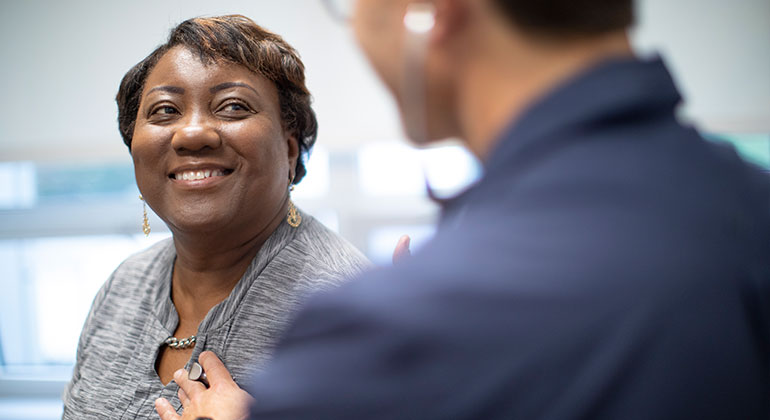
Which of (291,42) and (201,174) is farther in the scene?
(291,42)

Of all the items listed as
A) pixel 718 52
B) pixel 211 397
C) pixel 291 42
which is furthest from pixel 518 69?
pixel 718 52

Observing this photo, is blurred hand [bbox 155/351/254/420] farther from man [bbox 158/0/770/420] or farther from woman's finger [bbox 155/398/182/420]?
man [bbox 158/0/770/420]

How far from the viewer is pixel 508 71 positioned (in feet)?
1.63

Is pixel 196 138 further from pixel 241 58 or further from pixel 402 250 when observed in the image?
pixel 402 250

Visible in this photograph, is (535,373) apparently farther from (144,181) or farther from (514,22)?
(144,181)

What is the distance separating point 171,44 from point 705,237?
112 centimetres

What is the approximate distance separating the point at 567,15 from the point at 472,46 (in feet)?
0.26

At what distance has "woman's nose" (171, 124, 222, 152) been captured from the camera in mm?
1159

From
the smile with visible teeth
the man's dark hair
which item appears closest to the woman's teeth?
the smile with visible teeth

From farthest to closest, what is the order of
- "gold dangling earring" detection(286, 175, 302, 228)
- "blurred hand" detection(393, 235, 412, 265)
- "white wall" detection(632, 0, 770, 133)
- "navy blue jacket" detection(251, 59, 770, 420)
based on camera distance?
"white wall" detection(632, 0, 770, 133) < "gold dangling earring" detection(286, 175, 302, 228) < "blurred hand" detection(393, 235, 412, 265) < "navy blue jacket" detection(251, 59, 770, 420)

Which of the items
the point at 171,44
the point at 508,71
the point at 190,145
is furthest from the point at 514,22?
the point at 171,44

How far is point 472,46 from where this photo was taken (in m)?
0.51

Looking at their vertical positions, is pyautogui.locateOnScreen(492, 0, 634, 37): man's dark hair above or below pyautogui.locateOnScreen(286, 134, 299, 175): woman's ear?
below

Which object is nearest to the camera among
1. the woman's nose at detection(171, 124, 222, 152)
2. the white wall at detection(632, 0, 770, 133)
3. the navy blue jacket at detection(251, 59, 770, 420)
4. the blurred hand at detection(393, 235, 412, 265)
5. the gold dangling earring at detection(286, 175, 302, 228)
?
the navy blue jacket at detection(251, 59, 770, 420)
